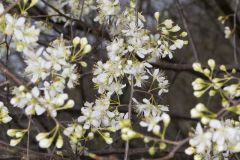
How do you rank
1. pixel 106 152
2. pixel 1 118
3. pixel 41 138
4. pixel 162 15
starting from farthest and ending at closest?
pixel 162 15, pixel 106 152, pixel 1 118, pixel 41 138

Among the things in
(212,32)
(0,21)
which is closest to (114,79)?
(0,21)

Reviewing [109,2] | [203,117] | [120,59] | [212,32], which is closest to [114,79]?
[120,59]

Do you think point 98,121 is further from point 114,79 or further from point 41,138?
point 41,138

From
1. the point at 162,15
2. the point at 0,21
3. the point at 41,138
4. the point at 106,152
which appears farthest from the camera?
the point at 162,15

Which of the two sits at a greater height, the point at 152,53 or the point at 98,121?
the point at 152,53

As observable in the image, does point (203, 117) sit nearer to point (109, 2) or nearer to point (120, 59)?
point (120, 59)

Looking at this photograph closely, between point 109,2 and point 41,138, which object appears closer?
point 41,138

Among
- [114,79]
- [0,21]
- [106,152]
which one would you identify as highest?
[0,21]

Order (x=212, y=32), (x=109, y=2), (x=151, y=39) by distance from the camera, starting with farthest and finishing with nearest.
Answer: (x=212, y=32)
(x=109, y=2)
(x=151, y=39)

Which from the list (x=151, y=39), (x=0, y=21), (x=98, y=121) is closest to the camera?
(x=0, y=21)
